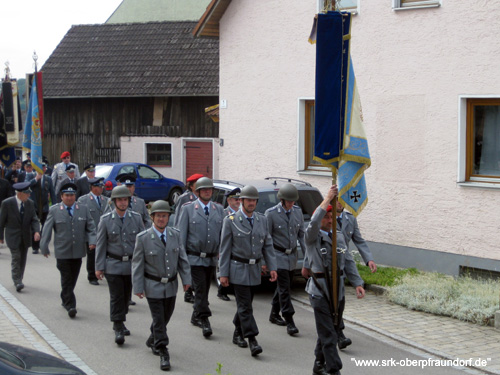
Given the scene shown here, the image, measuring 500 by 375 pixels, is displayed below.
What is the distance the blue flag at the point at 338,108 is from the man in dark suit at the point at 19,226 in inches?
251

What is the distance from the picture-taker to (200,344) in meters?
9.39

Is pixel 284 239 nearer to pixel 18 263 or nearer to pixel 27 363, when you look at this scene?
pixel 18 263

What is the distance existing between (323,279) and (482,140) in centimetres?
662

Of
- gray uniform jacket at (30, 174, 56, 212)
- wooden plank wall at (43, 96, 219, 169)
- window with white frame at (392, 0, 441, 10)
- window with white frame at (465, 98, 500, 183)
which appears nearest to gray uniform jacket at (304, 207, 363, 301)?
window with white frame at (465, 98, 500, 183)

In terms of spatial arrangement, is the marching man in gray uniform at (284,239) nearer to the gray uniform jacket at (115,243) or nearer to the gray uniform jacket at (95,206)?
the gray uniform jacket at (115,243)

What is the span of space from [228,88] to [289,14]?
2756mm

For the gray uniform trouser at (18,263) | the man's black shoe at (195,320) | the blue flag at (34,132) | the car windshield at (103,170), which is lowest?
the man's black shoe at (195,320)

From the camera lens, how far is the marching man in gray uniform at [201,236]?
10109 mm

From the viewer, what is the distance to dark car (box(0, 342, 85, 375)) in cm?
523

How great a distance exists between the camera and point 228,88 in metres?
18.8

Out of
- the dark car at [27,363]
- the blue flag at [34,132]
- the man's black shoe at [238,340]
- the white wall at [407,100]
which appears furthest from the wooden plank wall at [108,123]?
the dark car at [27,363]

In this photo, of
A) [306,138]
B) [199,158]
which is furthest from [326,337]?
[199,158]

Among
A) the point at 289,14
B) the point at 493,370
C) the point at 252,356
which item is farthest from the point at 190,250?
the point at 289,14

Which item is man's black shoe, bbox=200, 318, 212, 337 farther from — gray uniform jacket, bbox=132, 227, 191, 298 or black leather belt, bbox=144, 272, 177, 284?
black leather belt, bbox=144, 272, 177, 284
